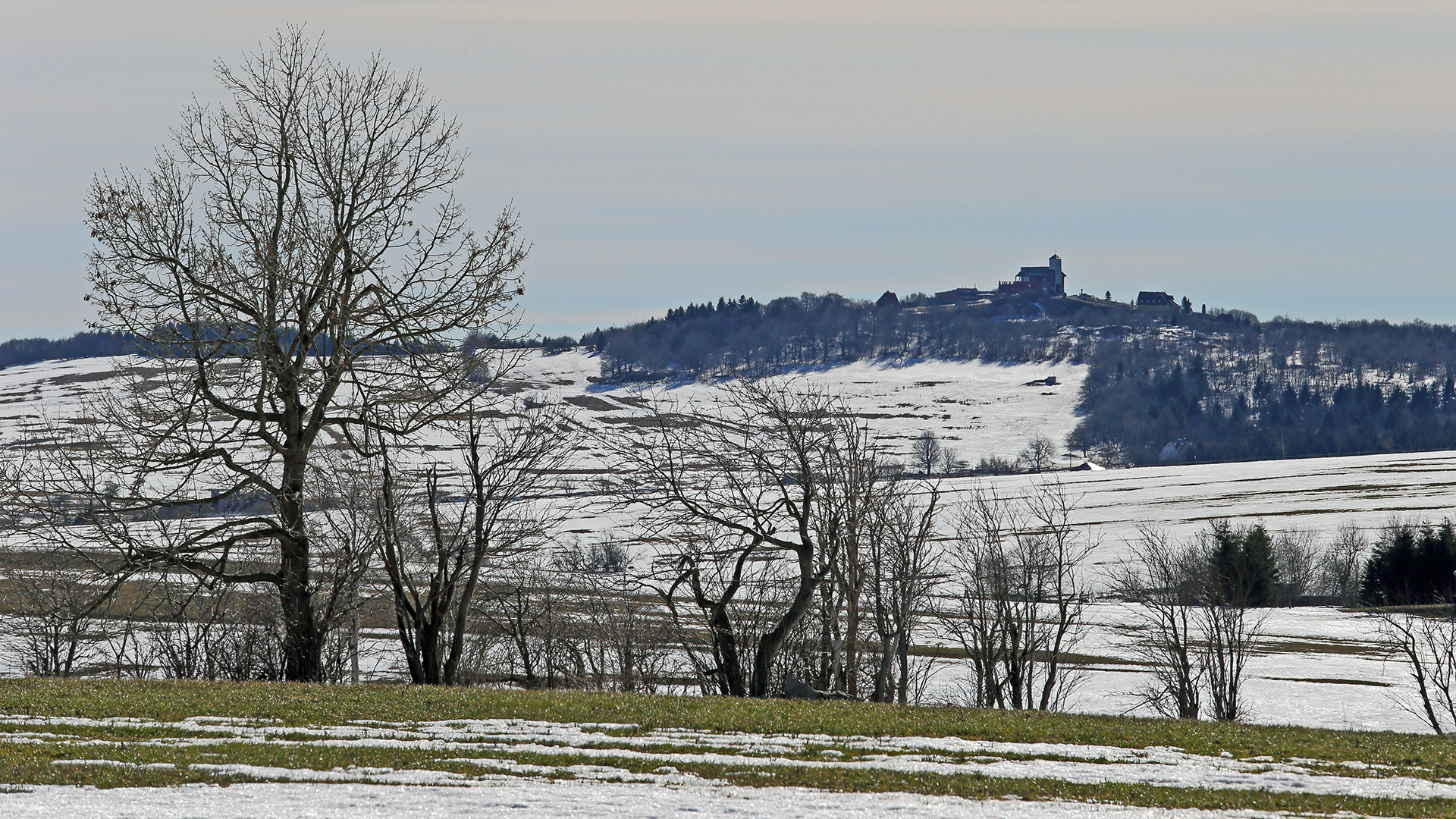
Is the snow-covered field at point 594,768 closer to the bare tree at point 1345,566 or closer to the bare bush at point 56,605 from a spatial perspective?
the bare bush at point 56,605

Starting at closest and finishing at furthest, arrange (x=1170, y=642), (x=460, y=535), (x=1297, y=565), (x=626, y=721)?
(x=626, y=721) < (x=460, y=535) < (x=1170, y=642) < (x=1297, y=565)

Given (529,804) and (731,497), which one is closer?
(529,804)

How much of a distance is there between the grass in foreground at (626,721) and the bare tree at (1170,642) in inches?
687

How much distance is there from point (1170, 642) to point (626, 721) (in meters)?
35.8

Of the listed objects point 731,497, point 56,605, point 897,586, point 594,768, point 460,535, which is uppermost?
point 731,497

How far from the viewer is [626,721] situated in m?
15.1

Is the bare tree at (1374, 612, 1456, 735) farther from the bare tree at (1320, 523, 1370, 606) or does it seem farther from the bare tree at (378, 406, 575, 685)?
the bare tree at (378, 406, 575, 685)

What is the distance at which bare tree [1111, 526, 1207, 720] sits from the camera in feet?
138

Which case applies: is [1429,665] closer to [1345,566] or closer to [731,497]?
[1345,566]

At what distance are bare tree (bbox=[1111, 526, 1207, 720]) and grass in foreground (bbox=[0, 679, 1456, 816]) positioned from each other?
17460 millimetres

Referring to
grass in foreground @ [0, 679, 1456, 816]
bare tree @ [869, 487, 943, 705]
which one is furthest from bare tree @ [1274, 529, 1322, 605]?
grass in foreground @ [0, 679, 1456, 816]

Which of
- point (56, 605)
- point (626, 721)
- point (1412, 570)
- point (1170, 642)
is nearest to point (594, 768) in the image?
point (626, 721)

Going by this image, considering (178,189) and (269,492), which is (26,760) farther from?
(178,189)

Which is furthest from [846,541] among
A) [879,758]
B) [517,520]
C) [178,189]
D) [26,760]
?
[26,760]
